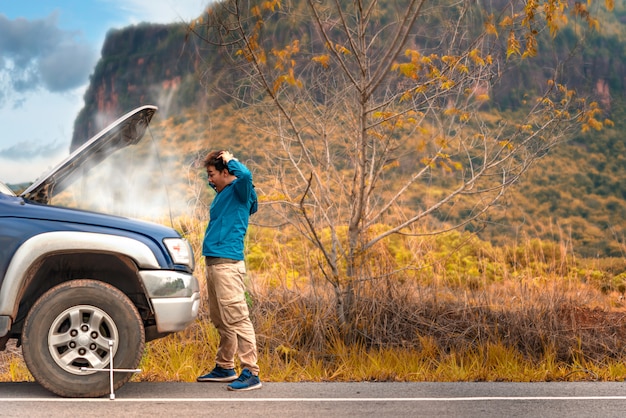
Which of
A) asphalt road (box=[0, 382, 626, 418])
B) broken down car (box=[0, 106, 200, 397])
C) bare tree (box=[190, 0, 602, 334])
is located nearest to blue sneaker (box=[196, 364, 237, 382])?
asphalt road (box=[0, 382, 626, 418])

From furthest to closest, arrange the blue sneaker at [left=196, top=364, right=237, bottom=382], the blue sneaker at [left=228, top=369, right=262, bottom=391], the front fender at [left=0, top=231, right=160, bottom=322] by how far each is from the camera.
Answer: the blue sneaker at [left=196, top=364, right=237, bottom=382], the blue sneaker at [left=228, top=369, right=262, bottom=391], the front fender at [left=0, top=231, right=160, bottom=322]

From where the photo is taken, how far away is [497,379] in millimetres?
8492

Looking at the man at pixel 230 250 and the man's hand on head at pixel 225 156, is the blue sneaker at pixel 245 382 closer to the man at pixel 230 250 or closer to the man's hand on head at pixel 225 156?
the man at pixel 230 250

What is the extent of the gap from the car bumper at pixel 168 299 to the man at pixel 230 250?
34cm

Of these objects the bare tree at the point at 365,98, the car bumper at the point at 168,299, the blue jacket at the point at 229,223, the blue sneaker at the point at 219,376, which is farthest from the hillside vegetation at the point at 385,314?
the car bumper at the point at 168,299

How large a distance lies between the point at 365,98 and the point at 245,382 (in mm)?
3449

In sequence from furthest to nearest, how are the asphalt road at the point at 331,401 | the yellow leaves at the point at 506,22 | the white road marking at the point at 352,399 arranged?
the yellow leaves at the point at 506,22
the white road marking at the point at 352,399
the asphalt road at the point at 331,401

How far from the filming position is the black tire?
21.6 feet

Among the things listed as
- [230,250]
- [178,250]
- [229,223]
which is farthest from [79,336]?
[229,223]

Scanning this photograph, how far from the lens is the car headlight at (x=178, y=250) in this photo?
695cm

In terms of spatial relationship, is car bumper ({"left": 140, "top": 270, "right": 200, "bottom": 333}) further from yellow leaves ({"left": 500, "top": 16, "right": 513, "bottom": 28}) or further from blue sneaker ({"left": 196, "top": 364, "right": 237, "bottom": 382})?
yellow leaves ({"left": 500, "top": 16, "right": 513, "bottom": 28})

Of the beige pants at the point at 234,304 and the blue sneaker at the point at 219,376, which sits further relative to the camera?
the blue sneaker at the point at 219,376

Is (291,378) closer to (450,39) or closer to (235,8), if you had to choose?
(235,8)

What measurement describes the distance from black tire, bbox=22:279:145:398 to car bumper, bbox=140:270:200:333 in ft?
0.60
